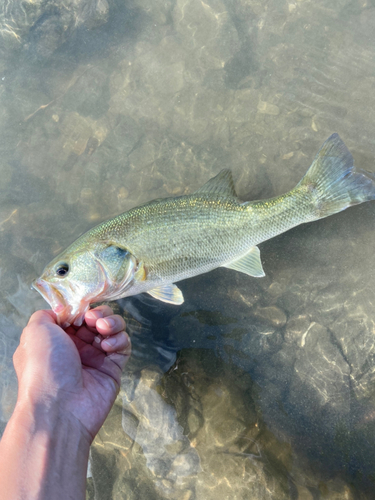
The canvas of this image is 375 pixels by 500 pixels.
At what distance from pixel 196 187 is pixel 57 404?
3122mm

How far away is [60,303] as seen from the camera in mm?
3268

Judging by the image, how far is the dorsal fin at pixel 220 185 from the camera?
12.3 ft

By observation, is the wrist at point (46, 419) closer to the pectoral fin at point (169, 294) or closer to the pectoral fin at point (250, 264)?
the pectoral fin at point (169, 294)

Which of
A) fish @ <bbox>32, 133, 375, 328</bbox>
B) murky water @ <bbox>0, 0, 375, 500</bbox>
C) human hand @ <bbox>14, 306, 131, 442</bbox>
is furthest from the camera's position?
murky water @ <bbox>0, 0, 375, 500</bbox>

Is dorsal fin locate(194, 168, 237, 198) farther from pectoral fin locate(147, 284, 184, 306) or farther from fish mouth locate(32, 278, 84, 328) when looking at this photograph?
fish mouth locate(32, 278, 84, 328)

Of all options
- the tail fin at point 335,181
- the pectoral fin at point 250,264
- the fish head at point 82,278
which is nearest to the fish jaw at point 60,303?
the fish head at point 82,278

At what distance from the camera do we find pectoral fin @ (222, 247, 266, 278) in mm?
3817

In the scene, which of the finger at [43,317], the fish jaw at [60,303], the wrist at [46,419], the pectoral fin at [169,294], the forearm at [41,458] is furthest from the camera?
the pectoral fin at [169,294]

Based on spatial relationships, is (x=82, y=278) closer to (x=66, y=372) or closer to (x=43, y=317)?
(x=43, y=317)

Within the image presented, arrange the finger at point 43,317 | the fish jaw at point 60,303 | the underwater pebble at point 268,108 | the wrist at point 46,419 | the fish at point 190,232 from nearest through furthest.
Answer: the wrist at point 46,419
the finger at point 43,317
the fish jaw at point 60,303
the fish at point 190,232
the underwater pebble at point 268,108

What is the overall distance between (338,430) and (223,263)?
2433 mm

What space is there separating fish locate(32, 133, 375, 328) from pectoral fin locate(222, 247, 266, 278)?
0.01 meters

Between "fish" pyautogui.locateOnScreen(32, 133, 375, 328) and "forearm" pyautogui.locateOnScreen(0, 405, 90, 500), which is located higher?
"fish" pyautogui.locateOnScreen(32, 133, 375, 328)

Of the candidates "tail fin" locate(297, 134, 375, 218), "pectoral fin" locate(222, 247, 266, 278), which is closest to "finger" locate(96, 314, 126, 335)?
"pectoral fin" locate(222, 247, 266, 278)
